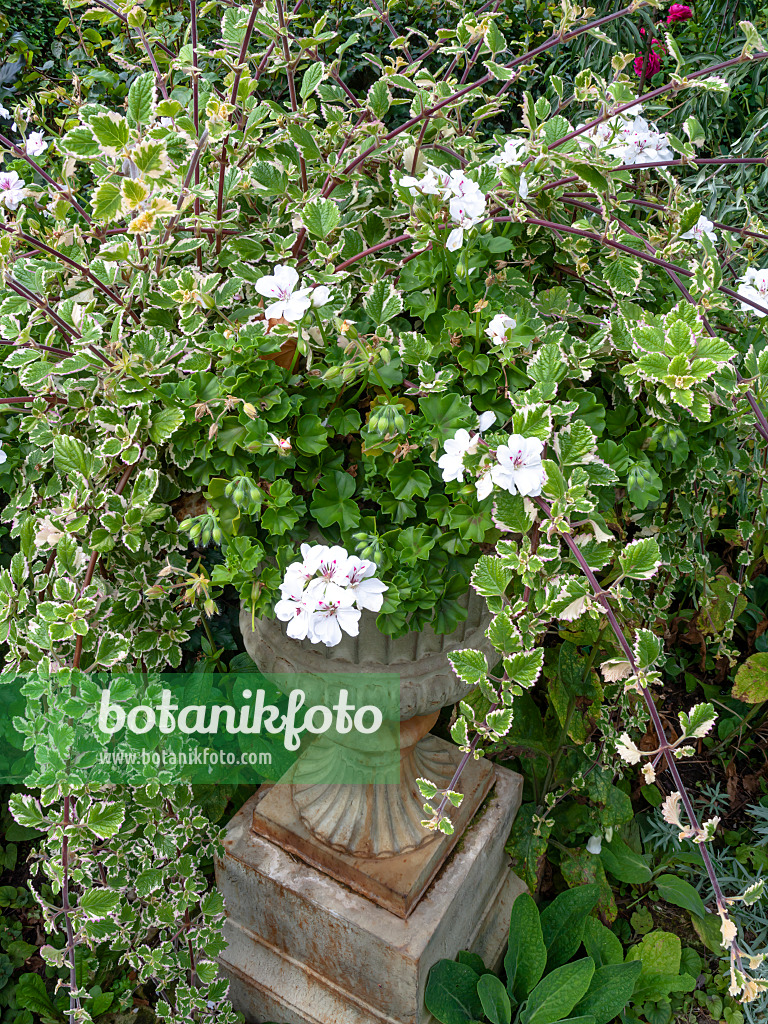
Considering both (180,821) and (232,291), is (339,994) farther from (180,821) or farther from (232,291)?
(232,291)

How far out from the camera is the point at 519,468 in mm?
815

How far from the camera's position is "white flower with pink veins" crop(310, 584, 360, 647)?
0.82 meters

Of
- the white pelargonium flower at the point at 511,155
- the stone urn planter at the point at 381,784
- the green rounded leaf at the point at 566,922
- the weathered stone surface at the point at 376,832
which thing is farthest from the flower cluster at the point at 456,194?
the green rounded leaf at the point at 566,922

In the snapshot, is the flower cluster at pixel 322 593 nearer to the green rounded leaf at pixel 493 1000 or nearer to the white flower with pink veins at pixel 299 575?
the white flower with pink veins at pixel 299 575

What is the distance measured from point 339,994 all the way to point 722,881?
0.93 metres

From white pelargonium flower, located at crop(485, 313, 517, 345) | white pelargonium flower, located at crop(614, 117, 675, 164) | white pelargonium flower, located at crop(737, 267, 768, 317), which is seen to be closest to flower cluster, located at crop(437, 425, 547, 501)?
white pelargonium flower, located at crop(485, 313, 517, 345)

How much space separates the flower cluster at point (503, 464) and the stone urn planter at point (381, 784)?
10.5 inches

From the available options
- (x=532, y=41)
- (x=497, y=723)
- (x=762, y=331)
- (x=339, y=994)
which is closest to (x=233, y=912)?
(x=339, y=994)

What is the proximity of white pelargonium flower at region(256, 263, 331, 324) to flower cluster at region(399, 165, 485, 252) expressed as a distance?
0.52 feet

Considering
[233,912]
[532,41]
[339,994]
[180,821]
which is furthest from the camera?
[532,41]

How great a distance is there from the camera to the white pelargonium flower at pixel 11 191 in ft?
3.48

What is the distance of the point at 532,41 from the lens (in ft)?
Result: 8.23

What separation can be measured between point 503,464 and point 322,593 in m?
0.24

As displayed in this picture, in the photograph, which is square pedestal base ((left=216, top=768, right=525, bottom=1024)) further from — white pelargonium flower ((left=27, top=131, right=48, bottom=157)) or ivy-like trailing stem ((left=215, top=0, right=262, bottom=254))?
white pelargonium flower ((left=27, top=131, right=48, bottom=157))
